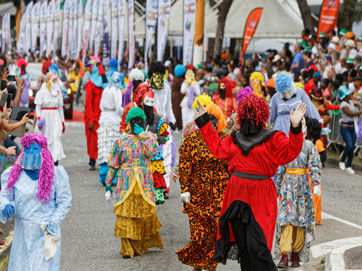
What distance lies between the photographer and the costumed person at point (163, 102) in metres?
11.9

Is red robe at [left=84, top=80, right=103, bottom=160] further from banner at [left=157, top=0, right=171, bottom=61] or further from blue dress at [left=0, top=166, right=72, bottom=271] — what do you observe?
banner at [left=157, top=0, right=171, bottom=61]

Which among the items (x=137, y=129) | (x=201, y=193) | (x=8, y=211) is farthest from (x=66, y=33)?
(x=8, y=211)

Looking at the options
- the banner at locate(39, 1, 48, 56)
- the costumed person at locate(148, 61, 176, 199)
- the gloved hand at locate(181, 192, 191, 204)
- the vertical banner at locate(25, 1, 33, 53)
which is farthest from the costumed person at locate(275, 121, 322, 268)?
the vertical banner at locate(25, 1, 33, 53)

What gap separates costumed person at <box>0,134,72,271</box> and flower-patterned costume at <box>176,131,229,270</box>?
4.94ft

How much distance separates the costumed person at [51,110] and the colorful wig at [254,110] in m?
7.87

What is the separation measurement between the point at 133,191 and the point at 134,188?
0.11ft

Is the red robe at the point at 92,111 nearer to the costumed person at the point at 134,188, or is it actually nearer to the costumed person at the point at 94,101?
the costumed person at the point at 94,101

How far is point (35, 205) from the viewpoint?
6195 millimetres

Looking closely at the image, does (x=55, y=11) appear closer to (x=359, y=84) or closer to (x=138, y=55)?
(x=138, y=55)

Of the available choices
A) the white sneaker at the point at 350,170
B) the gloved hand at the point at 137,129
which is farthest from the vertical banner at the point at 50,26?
the gloved hand at the point at 137,129

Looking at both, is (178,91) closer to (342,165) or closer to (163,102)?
(342,165)

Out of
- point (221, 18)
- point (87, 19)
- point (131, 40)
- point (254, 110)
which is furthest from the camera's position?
point (87, 19)

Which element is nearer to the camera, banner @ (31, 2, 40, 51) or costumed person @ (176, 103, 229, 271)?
costumed person @ (176, 103, 229, 271)

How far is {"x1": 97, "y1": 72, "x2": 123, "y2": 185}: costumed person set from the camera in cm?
1302
